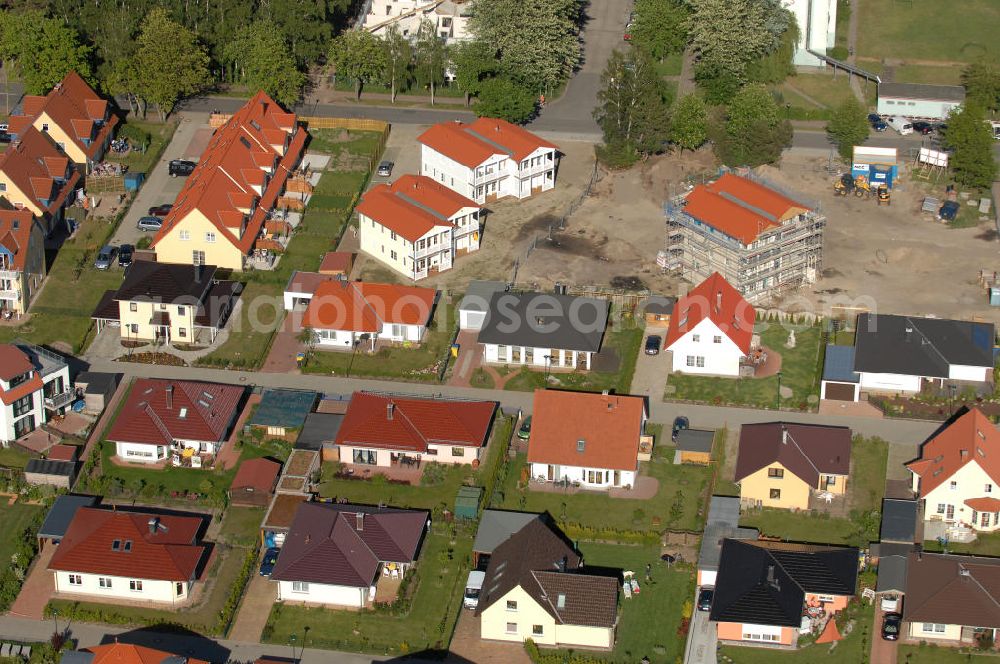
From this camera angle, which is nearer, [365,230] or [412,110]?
[365,230]

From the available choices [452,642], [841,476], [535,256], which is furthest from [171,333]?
[841,476]

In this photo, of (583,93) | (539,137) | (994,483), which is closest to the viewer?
(994,483)

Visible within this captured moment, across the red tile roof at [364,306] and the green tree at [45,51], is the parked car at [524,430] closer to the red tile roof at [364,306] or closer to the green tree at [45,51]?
the red tile roof at [364,306]

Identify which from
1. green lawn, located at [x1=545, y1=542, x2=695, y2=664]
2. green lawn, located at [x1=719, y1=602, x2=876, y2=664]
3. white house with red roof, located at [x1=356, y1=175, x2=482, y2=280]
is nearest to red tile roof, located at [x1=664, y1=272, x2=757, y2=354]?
white house with red roof, located at [x1=356, y1=175, x2=482, y2=280]

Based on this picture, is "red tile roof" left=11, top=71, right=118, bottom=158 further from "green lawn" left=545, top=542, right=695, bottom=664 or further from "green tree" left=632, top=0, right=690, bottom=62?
"green lawn" left=545, top=542, right=695, bottom=664

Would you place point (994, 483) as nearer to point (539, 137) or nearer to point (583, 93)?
point (539, 137)
